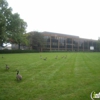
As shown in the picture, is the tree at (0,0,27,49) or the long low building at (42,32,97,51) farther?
the long low building at (42,32,97,51)

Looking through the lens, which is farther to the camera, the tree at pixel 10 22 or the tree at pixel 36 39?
the tree at pixel 36 39

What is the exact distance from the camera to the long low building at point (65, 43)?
8812 cm

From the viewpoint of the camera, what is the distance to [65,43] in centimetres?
9800

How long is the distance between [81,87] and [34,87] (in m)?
2.75

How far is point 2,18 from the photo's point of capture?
137 feet

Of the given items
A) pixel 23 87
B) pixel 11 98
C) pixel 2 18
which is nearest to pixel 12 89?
pixel 23 87

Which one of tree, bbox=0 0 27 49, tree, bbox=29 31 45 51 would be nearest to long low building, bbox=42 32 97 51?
tree, bbox=29 31 45 51

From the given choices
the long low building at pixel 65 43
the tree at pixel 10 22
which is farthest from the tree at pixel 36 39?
the tree at pixel 10 22

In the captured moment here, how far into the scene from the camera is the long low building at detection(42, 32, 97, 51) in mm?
88125

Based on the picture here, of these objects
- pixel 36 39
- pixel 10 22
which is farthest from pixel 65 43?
pixel 10 22

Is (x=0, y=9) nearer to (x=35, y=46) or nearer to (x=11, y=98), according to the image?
(x=35, y=46)

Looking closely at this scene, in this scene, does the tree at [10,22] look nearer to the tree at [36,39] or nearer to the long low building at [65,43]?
the tree at [36,39]

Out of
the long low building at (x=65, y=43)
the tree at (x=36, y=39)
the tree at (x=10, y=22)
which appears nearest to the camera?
the tree at (x=10, y=22)

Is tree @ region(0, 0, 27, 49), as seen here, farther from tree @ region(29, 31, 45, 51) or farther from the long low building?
the long low building
